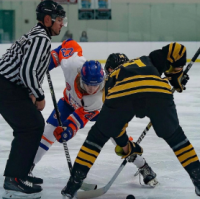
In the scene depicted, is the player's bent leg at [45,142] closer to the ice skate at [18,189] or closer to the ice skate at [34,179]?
the ice skate at [34,179]

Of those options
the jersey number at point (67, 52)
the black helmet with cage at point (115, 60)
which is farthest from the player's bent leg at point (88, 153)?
the jersey number at point (67, 52)

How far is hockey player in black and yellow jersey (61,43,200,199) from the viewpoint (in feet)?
6.42

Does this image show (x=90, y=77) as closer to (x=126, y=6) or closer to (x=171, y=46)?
(x=171, y=46)

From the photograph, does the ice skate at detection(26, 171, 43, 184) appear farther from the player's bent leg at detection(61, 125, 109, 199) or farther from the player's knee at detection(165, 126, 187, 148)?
the player's knee at detection(165, 126, 187, 148)

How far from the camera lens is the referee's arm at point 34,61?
2.02m

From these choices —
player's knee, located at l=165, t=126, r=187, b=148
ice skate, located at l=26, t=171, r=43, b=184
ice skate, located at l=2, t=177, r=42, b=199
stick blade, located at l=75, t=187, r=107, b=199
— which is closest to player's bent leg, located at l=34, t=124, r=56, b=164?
ice skate, located at l=26, t=171, r=43, b=184

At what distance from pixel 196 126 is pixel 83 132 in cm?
94

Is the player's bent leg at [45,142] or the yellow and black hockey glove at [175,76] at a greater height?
the yellow and black hockey glove at [175,76]

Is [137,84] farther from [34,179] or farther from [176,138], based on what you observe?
[34,179]

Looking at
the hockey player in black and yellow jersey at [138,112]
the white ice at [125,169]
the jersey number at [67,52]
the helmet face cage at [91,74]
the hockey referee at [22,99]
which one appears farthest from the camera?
the jersey number at [67,52]

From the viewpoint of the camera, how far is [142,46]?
10750 mm

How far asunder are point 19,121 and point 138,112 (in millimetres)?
557

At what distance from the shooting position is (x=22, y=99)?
2176 millimetres

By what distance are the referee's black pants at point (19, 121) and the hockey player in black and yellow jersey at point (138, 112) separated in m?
0.26
